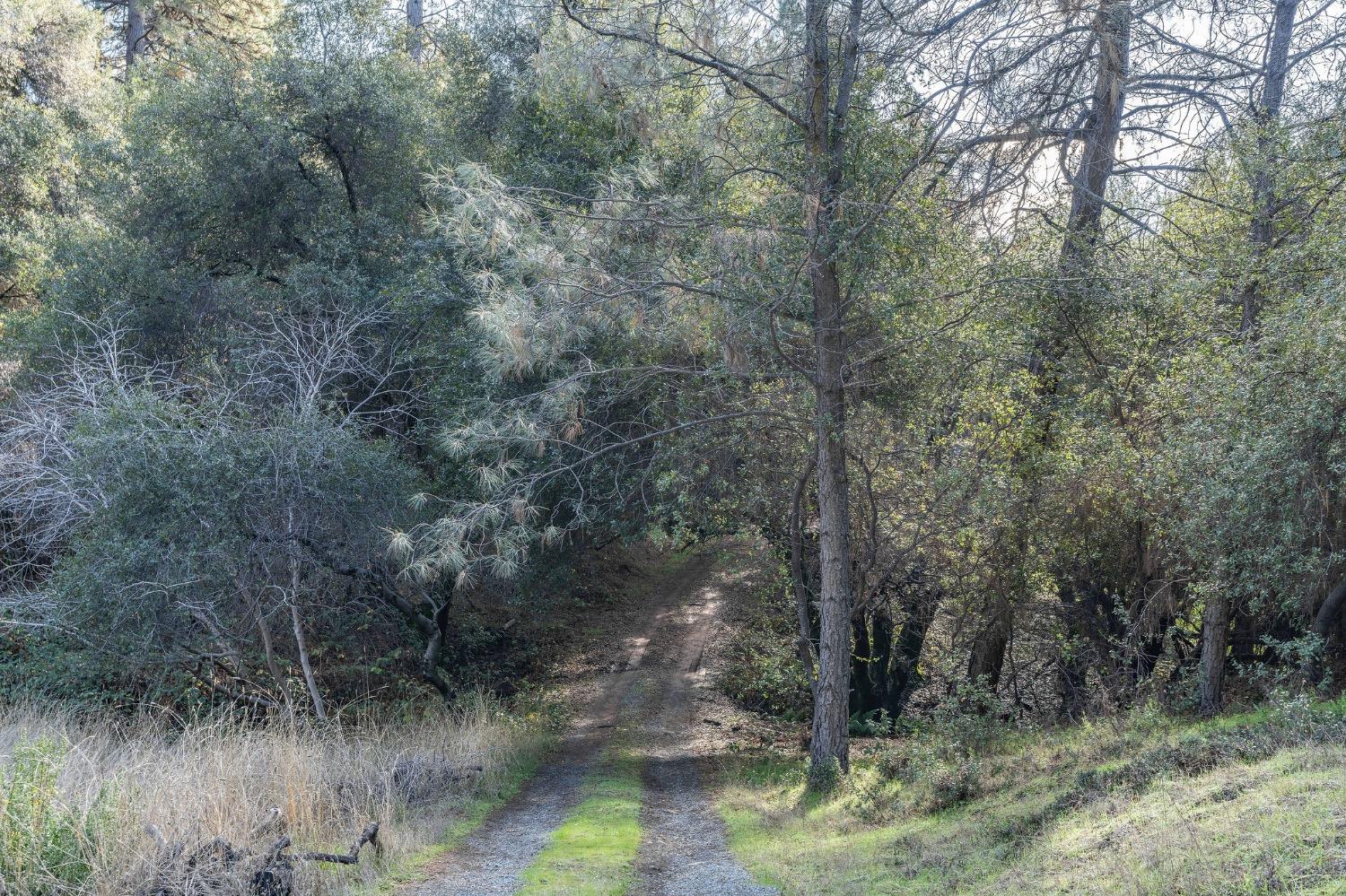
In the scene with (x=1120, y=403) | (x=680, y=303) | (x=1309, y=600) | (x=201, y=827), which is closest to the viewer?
(x=201, y=827)

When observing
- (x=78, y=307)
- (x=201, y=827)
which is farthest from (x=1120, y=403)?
(x=78, y=307)

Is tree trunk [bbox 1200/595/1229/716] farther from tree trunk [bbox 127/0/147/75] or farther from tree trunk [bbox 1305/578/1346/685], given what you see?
tree trunk [bbox 127/0/147/75]

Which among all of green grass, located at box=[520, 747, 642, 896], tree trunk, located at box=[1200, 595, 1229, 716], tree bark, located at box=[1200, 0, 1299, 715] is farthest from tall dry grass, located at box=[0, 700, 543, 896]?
tree bark, located at box=[1200, 0, 1299, 715]

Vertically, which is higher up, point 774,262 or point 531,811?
point 774,262

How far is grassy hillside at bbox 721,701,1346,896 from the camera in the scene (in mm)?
5055

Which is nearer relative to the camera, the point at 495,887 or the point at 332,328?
the point at 495,887

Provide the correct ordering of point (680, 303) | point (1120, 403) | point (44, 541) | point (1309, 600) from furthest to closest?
point (44, 541) → point (1120, 403) → point (680, 303) → point (1309, 600)

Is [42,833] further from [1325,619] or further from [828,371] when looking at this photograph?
[1325,619]

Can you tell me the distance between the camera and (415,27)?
66.5 ft

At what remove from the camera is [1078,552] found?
41.0 ft

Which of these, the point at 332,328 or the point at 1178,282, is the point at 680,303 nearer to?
the point at 1178,282

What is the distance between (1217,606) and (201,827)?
10.0 metres

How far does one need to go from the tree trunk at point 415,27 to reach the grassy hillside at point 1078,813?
646 inches

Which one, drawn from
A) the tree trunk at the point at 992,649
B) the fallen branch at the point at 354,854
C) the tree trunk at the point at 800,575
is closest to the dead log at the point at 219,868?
the fallen branch at the point at 354,854
